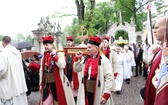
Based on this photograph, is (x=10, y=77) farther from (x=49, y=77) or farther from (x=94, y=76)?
(x=94, y=76)

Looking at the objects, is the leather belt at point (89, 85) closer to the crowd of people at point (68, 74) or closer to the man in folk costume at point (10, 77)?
the crowd of people at point (68, 74)

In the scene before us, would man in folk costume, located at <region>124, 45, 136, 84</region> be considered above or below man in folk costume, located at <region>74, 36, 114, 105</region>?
below

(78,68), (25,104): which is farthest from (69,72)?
(78,68)

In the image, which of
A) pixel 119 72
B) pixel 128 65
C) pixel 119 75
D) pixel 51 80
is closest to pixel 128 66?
pixel 128 65

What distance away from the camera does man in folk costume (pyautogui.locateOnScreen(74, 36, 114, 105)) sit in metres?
4.68

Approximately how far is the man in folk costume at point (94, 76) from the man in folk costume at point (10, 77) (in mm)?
1757

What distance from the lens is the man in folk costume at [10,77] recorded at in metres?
5.76

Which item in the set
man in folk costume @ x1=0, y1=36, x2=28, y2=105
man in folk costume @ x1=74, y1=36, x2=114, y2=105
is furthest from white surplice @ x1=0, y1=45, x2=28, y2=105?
man in folk costume @ x1=74, y1=36, x2=114, y2=105

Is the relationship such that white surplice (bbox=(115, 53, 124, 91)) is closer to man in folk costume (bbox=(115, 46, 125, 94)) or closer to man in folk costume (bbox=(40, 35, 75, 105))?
man in folk costume (bbox=(115, 46, 125, 94))

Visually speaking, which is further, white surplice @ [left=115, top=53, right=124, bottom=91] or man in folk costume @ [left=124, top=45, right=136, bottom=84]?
man in folk costume @ [left=124, top=45, right=136, bottom=84]

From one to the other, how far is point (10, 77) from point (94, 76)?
7.10 feet

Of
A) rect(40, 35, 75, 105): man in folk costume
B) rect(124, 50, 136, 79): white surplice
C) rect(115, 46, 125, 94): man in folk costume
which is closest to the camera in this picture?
rect(40, 35, 75, 105): man in folk costume

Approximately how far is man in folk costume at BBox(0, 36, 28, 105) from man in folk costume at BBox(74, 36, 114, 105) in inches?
69.2

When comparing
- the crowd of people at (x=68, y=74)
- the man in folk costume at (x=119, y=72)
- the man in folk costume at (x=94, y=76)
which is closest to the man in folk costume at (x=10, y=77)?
the crowd of people at (x=68, y=74)
